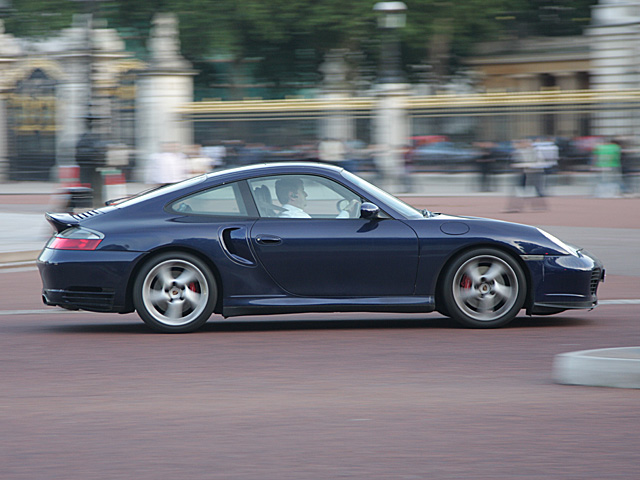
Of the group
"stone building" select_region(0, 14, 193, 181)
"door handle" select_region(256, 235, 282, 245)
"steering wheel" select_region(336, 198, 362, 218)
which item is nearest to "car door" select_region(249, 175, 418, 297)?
"door handle" select_region(256, 235, 282, 245)

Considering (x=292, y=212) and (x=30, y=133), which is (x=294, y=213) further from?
(x=30, y=133)

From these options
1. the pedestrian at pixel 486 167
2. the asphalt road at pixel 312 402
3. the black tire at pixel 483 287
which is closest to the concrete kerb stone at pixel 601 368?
the asphalt road at pixel 312 402

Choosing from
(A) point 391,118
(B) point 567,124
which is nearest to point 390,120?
(A) point 391,118

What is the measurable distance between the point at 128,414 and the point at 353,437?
1.20 m

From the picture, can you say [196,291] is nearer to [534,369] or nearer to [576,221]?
[534,369]

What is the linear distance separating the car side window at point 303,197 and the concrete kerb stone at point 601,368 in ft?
8.10

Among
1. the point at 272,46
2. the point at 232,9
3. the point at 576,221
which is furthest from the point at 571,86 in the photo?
the point at 576,221

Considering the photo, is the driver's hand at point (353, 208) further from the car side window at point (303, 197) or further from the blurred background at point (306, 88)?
the blurred background at point (306, 88)

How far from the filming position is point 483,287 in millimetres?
8172

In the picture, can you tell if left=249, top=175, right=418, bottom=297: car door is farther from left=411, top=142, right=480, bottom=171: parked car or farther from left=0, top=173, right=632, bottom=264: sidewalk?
left=411, top=142, right=480, bottom=171: parked car

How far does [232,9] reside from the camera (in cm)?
4097

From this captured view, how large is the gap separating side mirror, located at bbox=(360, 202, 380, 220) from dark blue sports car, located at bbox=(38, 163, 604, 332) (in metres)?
0.01

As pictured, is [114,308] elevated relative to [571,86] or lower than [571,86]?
lower

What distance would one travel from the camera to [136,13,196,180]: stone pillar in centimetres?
3684
